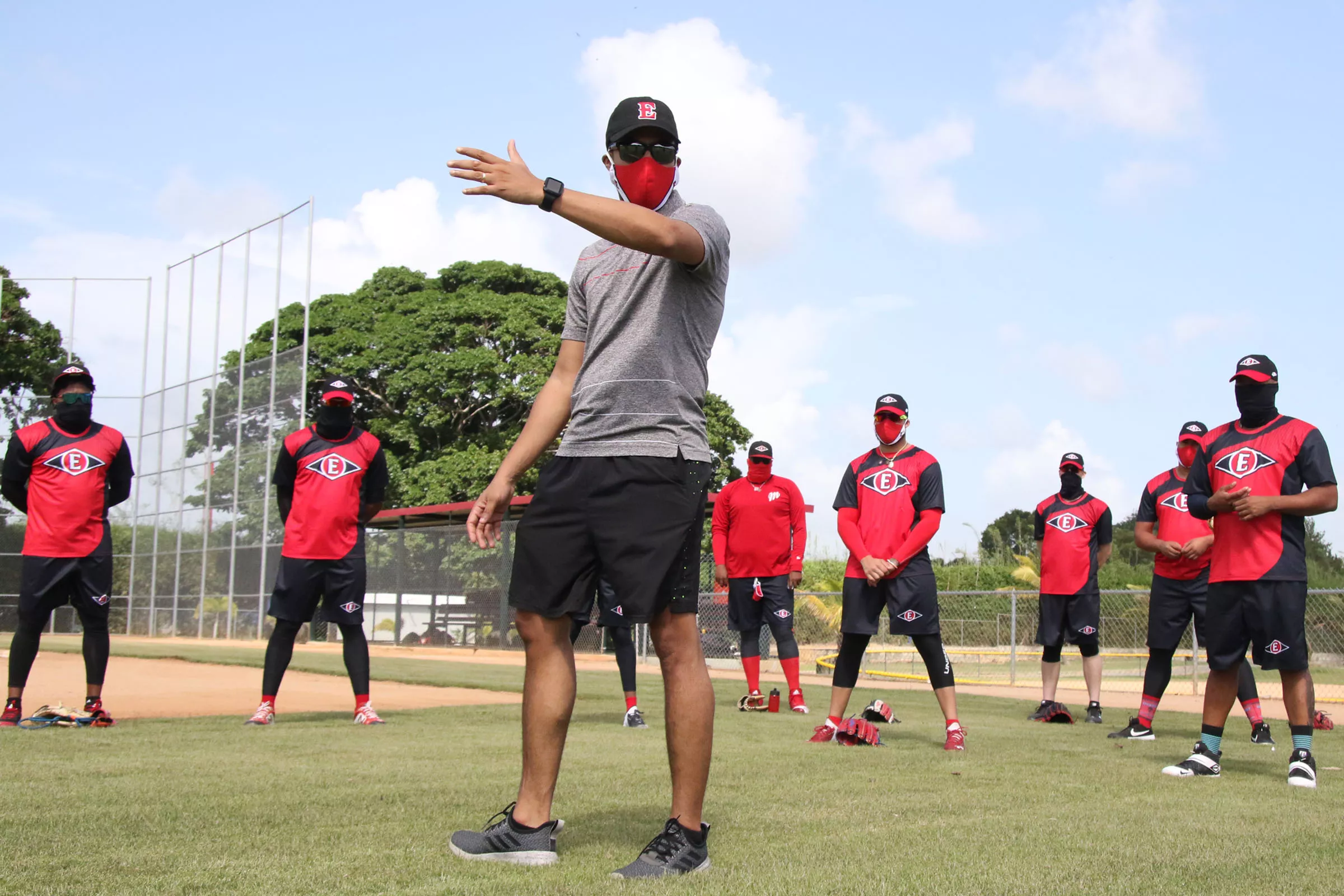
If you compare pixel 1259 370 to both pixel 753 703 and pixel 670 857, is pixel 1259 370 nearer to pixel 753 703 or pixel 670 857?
pixel 670 857

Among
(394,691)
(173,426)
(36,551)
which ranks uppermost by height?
(173,426)

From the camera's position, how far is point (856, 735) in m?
6.88

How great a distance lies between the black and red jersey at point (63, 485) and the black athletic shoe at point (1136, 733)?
21.4ft

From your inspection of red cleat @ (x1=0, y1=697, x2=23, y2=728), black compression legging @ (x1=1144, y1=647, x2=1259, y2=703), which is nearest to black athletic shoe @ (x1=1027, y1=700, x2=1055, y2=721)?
black compression legging @ (x1=1144, y1=647, x2=1259, y2=703)

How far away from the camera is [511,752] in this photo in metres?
6.01

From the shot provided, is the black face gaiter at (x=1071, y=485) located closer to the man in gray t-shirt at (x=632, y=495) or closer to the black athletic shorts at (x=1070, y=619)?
the black athletic shorts at (x=1070, y=619)

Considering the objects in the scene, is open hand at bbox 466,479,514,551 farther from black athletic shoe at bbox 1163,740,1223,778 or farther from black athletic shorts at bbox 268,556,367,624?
black athletic shorts at bbox 268,556,367,624

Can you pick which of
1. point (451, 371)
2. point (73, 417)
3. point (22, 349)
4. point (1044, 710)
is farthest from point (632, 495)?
point (22, 349)

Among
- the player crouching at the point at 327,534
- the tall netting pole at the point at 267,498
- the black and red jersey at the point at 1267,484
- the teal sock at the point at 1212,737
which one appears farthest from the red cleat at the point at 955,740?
the tall netting pole at the point at 267,498

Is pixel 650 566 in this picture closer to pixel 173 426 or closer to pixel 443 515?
pixel 443 515

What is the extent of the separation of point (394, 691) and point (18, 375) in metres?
30.7

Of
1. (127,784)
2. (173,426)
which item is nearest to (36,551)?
(127,784)

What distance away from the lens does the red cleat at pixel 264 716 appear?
24.0 feet

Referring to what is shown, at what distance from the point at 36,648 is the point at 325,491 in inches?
74.7
